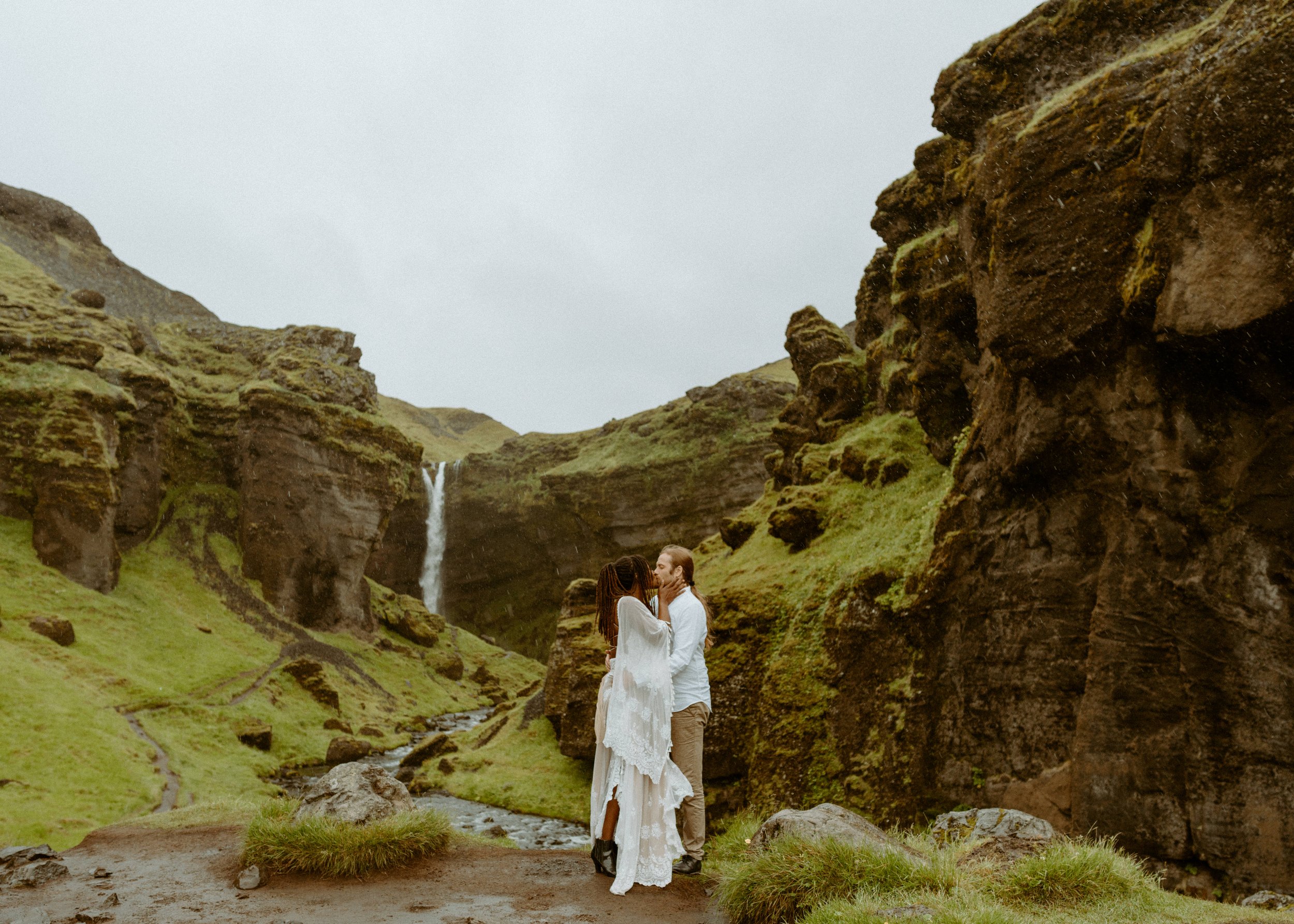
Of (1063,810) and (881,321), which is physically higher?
(881,321)

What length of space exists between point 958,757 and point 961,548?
14.7 ft

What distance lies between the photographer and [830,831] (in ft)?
27.1

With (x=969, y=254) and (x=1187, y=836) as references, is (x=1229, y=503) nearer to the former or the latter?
(x=1187, y=836)

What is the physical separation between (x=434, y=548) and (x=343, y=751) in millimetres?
53383

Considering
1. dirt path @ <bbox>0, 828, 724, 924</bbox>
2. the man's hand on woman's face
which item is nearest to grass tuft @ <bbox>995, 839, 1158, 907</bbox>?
dirt path @ <bbox>0, 828, 724, 924</bbox>

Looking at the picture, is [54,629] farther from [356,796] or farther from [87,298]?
[356,796]

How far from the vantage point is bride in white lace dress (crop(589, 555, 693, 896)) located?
8547 mm

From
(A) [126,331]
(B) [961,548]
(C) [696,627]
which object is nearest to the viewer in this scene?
(C) [696,627]

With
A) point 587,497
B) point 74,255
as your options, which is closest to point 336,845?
point 587,497

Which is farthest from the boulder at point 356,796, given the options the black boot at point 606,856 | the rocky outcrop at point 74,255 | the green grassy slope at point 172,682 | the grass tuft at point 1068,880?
the rocky outcrop at point 74,255

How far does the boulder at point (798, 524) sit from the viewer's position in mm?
23797

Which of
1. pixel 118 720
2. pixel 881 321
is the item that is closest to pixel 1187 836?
pixel 881 321

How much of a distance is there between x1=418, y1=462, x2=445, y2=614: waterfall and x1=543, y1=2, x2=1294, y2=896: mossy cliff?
75863mm

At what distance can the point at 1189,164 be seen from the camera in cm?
Result: 1344
